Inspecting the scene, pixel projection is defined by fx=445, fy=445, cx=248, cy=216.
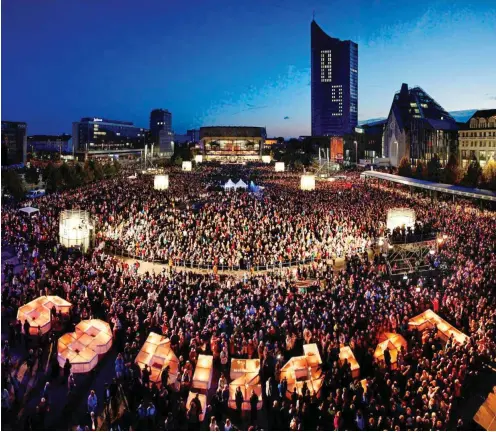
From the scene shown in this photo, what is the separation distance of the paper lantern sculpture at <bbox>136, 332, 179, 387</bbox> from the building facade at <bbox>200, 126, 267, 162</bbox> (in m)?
114

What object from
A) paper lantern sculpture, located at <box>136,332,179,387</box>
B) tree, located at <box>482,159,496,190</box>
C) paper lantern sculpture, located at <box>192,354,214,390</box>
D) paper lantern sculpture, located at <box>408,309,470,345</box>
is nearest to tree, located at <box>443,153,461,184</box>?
tree, located at <box>482,159,496,190</box>

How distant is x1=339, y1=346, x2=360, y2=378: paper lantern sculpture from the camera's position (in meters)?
10.1

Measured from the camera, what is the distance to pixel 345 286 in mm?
15117

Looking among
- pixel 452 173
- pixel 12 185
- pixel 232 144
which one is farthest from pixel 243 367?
pixel 232 144

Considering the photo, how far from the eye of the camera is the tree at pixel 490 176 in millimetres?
39344

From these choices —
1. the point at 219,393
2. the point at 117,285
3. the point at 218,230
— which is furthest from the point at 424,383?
the point at 218,230

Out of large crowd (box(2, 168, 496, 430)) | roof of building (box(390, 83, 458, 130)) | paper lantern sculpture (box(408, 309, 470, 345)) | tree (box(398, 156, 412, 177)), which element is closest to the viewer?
large crowd (box(2, 168, 496, 430))

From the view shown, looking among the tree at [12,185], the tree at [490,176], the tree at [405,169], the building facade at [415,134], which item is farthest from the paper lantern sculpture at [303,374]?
the building facade at [415,134]

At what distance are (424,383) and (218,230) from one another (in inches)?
574

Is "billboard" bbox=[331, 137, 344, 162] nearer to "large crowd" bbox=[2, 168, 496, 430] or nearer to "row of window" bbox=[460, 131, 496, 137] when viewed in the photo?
"row of window" bbox=[460, 131, 496, 137]

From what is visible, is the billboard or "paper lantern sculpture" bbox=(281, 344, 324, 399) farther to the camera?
the billboard

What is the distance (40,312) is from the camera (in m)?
12.4

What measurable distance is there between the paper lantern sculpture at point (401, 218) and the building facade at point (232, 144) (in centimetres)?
10213

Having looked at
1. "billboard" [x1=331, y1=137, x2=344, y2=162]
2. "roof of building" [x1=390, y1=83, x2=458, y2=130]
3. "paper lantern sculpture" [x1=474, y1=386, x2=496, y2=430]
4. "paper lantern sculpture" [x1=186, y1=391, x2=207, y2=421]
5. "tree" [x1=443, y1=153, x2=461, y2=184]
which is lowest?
"paper lantern sculpture" [x1=474, y1=386, x2=496, y2=430]
